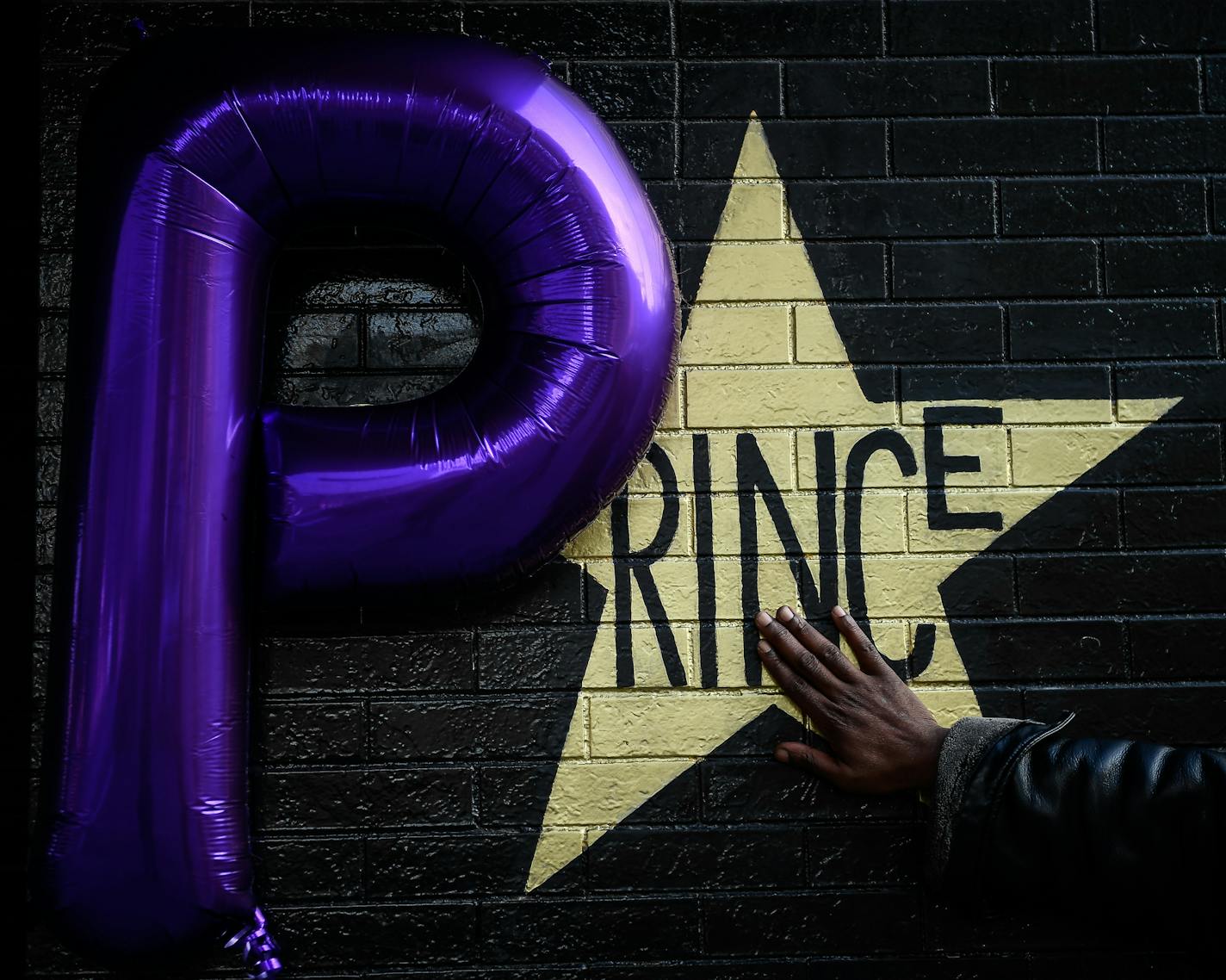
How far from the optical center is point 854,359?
1446 mm

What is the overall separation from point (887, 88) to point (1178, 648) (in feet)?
3.43

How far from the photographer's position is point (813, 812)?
1393 millimetres

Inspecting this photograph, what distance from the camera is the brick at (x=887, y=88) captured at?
1.46 m

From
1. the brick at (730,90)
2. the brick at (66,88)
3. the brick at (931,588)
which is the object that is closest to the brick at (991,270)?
the brick at (730,90)

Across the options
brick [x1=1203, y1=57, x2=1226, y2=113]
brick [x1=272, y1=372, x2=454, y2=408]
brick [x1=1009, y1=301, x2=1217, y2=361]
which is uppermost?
brick [x1=1203, y1=57, x2=1226, y2=113]

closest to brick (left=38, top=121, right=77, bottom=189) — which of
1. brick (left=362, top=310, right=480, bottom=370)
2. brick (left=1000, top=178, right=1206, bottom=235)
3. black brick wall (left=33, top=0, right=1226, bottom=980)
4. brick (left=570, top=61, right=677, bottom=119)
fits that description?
black brick wall (left=33, top=0, right=1226, bottom=980)

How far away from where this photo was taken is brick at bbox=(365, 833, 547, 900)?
1363 mm

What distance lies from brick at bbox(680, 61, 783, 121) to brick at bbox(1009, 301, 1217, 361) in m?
0.54

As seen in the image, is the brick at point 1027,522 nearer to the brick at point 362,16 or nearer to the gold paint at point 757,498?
the gold paint at point 757,498

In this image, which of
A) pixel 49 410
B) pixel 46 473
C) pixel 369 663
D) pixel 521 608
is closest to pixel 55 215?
pixel 49 410

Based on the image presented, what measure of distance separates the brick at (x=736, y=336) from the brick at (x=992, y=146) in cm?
34

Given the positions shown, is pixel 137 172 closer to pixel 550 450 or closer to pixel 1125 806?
pixel 550 450

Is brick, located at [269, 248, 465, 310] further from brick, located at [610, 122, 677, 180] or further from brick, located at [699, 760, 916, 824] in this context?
brick, located at [699, 760, 916, 824]

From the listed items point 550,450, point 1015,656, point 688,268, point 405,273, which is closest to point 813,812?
point 1015,656
